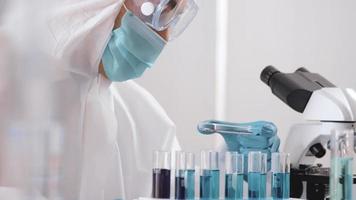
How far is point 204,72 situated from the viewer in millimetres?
1699

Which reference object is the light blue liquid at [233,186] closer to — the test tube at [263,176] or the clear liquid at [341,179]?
the test tube at [263,176]

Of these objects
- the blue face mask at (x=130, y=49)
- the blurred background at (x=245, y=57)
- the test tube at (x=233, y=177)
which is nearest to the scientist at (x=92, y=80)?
the blue face mask at (x=130, y=49)

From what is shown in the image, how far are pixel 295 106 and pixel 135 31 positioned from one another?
0.34 metres

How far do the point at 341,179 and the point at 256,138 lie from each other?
17cm

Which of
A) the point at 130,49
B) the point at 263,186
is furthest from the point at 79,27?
the point at 263,186

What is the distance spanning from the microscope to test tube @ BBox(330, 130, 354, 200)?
0.18 ft

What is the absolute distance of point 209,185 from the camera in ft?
2.72

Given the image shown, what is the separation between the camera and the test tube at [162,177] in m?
0.82

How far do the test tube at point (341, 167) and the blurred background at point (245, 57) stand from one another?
79cm

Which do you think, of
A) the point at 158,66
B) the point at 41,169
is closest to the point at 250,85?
the point at 158,66

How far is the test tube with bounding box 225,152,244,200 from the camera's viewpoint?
0.84 metres

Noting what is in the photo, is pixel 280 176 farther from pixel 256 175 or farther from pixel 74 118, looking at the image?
pixel 74 118

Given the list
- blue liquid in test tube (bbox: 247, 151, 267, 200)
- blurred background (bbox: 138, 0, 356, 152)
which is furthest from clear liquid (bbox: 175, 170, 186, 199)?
blurred background (bbox: 138, 0, 356, 152)

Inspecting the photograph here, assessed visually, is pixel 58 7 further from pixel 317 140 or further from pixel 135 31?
pixel 317 140
